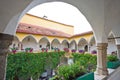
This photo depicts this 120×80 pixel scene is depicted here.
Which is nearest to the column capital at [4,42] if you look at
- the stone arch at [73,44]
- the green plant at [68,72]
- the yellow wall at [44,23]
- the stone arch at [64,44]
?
the green plant at [68,72]

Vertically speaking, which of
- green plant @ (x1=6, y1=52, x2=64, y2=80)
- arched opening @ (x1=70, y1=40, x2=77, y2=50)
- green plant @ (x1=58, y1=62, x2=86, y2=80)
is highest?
arched opening @ (x1=70, y1=40, x2=77, y2=50)

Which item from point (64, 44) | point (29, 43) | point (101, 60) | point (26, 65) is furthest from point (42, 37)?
point (101, 60)

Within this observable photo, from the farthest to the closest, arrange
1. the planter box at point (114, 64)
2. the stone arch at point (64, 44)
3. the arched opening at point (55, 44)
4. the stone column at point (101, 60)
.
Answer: the stone arch at point (64, 44) < the arched opening at point (55, 44) < the planter box at point (114, 64) < the stone column at point (101, 60)

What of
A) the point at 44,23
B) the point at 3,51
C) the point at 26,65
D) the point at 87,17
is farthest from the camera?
the point at 44,23

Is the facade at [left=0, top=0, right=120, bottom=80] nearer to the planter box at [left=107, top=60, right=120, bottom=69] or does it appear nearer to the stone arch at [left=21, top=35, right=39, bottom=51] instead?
the planter box at [left=107, top=60, right=120, bottom=69]

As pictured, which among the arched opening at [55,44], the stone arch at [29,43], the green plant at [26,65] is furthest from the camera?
the arched opening at [55,44]

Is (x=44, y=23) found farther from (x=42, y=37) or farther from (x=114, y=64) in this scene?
(x=114, y=64)

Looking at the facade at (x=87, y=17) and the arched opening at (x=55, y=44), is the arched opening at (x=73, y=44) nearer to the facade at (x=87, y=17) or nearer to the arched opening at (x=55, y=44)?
the arched opening at (x=55, y=44)

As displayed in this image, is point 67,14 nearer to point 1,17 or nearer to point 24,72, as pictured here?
point 24,72

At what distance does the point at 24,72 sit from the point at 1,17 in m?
8.75

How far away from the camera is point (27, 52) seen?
10.5 m

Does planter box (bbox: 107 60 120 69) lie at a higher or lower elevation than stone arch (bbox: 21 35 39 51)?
lower

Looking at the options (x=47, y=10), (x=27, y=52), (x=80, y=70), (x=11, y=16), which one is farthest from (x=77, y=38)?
(x=11, y=16)

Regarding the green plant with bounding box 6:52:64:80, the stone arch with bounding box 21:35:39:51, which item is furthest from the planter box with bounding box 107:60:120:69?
the stone arch with bounding box 21:35:39:51
